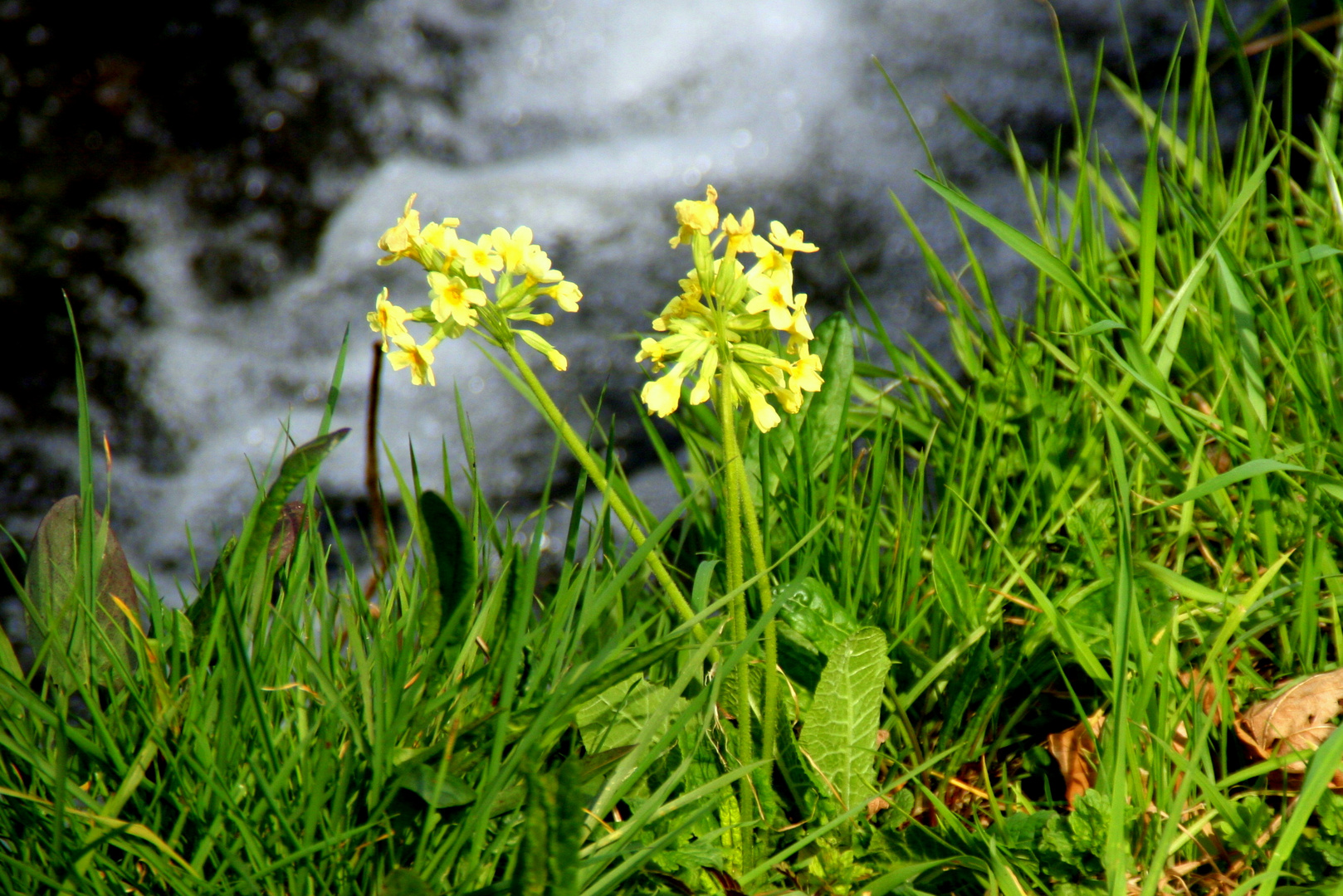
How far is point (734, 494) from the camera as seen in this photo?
989 mm

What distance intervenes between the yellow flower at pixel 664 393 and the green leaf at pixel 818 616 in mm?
403

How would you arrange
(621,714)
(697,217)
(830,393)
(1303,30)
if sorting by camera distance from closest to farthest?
(697,217) < (621,714) < (830,393) < (1303,30)

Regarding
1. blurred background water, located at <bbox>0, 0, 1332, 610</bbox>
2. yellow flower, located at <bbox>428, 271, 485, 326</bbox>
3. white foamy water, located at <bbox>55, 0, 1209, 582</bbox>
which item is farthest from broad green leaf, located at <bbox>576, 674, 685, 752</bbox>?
white foamy water, located at <bbox>55, 0, 1209, 582</bbox>

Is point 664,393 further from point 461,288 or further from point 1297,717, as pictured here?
point 1297,717

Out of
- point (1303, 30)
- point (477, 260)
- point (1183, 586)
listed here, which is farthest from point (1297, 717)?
point (1303, 30)

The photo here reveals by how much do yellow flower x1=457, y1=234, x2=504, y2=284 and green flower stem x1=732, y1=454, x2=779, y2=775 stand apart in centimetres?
33

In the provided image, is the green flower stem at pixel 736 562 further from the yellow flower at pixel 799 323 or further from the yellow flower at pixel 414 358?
the yellow flower at pixel 414 358

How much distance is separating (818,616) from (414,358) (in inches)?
25.1

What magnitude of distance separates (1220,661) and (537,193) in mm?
3353

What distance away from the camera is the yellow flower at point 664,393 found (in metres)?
0.95

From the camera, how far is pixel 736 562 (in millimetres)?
1020

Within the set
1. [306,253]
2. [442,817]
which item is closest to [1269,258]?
[442,817]

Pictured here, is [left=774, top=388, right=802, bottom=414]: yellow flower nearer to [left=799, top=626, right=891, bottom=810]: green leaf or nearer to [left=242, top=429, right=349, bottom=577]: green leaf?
[left=799, top=626, right=891, bottom=810]: green leaf

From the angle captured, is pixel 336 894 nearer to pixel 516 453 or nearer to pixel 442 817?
pixel 442 817
